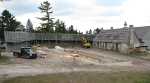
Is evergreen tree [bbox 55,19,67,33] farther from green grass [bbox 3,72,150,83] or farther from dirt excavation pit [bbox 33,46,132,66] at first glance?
green grass [bbox 3,72,150,83]

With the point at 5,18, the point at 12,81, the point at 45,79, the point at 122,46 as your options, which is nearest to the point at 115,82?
the point at 45,79

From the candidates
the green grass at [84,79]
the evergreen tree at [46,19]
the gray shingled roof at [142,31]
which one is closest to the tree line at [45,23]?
the evergreen tree at [46,19]

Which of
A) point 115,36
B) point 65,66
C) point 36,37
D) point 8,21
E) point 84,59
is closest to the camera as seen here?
point 65,66

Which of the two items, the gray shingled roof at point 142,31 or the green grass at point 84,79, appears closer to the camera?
the green grass at point 84,79

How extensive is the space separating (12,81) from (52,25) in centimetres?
6115

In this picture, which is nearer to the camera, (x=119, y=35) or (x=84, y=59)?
(x=84, y=59)

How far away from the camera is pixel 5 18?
221 feet

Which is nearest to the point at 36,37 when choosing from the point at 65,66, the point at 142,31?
the point at 142,31

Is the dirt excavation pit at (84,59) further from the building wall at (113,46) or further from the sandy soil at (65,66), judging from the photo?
the building wall at (113,46)

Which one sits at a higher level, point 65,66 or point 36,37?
point 36,37

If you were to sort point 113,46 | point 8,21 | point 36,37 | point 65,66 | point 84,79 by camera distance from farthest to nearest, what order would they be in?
point 8,21
point 36,37
point 113,46
point 65,66
point 84,79

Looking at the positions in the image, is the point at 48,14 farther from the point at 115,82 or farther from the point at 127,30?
the point at 115,82

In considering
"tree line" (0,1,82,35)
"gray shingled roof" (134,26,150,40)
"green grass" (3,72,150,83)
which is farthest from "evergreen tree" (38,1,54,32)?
"green grass" (3,72,150,83)

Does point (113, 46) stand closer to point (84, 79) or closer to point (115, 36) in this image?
point (115, 36)
